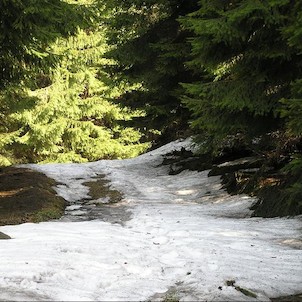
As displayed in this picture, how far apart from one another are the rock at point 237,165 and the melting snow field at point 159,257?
5.65 feet

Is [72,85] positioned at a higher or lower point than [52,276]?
higher

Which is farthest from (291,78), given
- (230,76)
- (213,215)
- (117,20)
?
(117,20)

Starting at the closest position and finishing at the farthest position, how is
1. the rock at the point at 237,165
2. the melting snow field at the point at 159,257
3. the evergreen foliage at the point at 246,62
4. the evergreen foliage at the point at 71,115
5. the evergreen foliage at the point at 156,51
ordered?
1. the melting snow field at the point at 159,257
2. the evergreen foliage at the point at 246,62
3. the rock at the point at 237,165
4. the evergreen foliage at the point at 156,51
5. the evergreen foliage at the point at 71,115

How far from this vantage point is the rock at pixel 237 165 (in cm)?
1041

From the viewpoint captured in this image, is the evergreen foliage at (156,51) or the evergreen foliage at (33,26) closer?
the evergreen foliage at (33,26)

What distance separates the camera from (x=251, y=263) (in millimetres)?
4871

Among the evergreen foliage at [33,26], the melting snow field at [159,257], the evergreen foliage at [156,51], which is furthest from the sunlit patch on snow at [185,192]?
the evergreen foliage at [33,26]

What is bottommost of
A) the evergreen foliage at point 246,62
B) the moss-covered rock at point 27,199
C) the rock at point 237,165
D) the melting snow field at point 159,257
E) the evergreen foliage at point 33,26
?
the melting snow field at point 159,257

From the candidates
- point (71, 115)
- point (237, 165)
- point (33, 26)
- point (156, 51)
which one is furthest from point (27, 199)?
point (71, 115)

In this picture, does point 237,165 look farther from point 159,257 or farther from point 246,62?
point 159,257

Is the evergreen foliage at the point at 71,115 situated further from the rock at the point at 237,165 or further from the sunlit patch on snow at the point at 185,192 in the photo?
the sunlit patch on snow at the point at 185,192

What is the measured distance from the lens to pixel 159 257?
5082 mm

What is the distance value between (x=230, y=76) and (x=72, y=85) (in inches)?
617

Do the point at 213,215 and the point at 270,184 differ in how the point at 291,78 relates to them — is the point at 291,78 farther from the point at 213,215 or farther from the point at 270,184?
the point at 213,215
